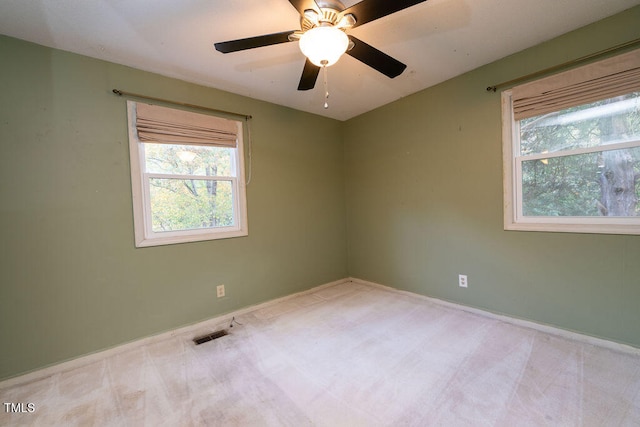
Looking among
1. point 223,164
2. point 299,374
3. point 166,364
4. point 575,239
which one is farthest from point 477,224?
point 166,364

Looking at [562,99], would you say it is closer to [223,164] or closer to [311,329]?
[311,329]

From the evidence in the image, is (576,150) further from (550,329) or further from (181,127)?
(181,127)

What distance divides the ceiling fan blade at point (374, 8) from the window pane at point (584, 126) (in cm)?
173

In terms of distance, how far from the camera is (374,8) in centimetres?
123

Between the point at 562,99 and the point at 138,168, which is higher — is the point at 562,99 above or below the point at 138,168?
above

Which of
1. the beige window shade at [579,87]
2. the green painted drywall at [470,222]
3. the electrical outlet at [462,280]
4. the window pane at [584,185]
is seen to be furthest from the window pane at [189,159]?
the window pane at [584,185]

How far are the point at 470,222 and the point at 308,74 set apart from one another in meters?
2.04

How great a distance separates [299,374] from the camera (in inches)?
67.2

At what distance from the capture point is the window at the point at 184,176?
2166 millimetres

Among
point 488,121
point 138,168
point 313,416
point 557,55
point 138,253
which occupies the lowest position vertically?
point 313,416

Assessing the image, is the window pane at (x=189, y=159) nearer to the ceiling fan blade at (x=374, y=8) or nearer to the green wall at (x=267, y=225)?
the green wall at (x=267, y=225)

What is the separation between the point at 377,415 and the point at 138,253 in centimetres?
214

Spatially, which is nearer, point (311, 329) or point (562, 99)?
point (562, 99)

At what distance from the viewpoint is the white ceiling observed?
1.57 metres
